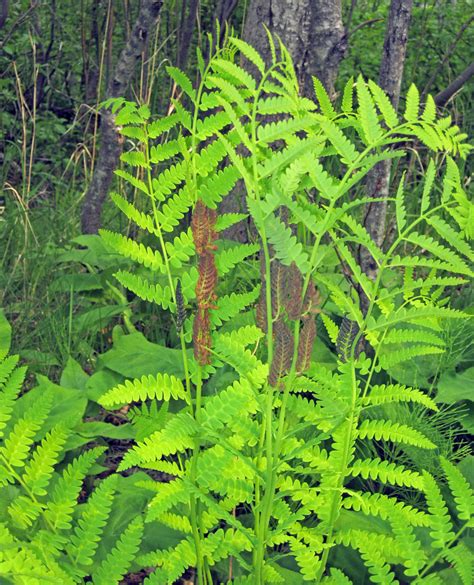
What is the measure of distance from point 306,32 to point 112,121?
3.23 feet

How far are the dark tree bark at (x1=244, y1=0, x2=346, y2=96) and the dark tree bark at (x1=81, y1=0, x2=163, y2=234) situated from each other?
475mm

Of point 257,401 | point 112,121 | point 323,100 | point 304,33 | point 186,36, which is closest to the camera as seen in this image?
point 257,401

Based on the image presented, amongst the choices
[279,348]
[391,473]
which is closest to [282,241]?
[279,348]

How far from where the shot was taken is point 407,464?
2.47 meters

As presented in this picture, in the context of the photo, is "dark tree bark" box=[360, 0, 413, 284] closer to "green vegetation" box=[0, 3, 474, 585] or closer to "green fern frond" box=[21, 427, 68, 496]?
"green vegetation" box=[0, 3, 474, 585]

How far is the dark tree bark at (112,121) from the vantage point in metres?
3.64

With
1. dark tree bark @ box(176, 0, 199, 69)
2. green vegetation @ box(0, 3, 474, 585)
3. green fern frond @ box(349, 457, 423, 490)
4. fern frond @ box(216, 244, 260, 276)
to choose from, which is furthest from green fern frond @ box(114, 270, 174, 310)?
dark tree bark @ box(176, 0, 199, 69)

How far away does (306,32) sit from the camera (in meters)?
3.28

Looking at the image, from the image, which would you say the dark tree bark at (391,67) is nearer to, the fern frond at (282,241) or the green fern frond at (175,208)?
the green fern frond at (175,208)

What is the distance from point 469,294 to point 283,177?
2.09 meters

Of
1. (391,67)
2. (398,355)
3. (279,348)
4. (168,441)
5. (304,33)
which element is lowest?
(168,441)

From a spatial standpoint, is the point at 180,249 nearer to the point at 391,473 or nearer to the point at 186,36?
the point at 391,473

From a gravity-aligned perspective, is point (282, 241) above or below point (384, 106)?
below

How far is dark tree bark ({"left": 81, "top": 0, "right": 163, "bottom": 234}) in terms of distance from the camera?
3.64 metres
